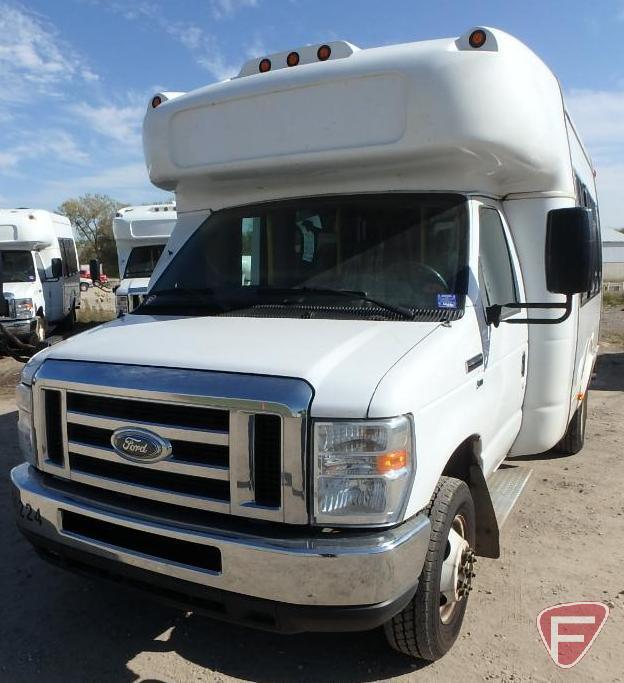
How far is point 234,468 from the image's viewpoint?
2.51 meters

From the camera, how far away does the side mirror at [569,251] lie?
3.15m

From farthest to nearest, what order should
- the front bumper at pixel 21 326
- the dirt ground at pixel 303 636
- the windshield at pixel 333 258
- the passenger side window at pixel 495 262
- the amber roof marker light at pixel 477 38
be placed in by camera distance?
the front bumper at pixel 21 326 < the passenger side window at pixel 495 262 < the windshield at pixel 333 258 < the amber roof marker light at pixel 477 38 < the dirt ground at pixel 303 636

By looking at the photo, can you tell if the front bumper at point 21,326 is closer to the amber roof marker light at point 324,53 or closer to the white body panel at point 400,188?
the white body panel at point 400,188

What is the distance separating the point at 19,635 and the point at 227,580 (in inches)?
62.2

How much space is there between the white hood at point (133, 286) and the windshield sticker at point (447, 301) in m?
9.86

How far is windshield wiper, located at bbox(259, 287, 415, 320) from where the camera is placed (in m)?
3.15

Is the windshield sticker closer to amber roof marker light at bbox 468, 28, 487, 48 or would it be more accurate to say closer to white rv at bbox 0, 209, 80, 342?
amber roof marker light at bbox 468, 28, 487, 48

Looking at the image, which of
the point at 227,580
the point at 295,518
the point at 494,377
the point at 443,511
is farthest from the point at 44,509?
the point at 494,377

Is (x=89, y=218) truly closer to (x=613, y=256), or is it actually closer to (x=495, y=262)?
(x=613, y=256)

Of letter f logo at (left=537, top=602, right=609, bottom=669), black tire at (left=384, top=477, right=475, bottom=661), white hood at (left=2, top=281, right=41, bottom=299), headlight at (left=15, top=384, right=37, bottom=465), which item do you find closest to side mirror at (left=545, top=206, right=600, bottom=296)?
black tire at (left=384, top=477, right=475, bottom=661)

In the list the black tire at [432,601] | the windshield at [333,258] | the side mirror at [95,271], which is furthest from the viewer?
the side mirror at [95,271]

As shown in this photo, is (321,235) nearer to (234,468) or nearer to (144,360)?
(144,360)

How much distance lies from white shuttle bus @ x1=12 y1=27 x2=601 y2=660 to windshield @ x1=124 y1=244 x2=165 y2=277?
954 centimetres

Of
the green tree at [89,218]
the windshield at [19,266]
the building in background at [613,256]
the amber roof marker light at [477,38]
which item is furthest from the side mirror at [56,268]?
the green tree at [89,218]
